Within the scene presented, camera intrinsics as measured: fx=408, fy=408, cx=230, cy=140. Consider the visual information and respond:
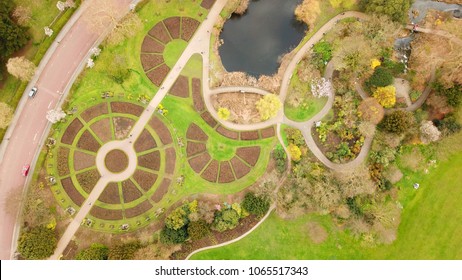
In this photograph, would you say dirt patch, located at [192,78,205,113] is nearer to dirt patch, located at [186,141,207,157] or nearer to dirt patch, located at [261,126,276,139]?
dirt patch, located at [186,141,207,157]

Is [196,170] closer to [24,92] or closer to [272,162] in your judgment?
[272,162]

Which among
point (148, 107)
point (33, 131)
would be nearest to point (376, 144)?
point (148, 107)

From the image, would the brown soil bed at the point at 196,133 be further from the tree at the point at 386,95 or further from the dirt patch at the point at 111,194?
the tree at the point at 386,95

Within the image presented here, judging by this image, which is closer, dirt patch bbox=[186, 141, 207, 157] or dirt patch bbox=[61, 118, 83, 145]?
dirt patch bbox=[61, 118, 83, 145]

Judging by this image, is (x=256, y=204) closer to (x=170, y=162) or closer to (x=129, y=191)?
(x=170, y=162)

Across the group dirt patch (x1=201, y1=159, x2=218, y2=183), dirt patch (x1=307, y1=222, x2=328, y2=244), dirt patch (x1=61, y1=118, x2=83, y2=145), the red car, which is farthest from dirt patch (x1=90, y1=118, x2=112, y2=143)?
dirt patch (x1=307, y1=222, x2=328, y2=244)

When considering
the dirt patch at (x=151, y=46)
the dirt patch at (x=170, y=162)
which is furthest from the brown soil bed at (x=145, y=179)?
the dirt patch at (x=151, y=46)
